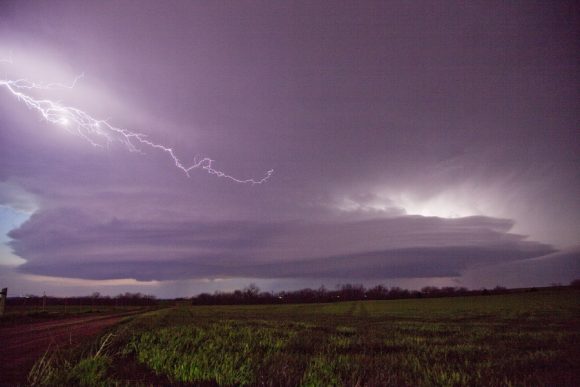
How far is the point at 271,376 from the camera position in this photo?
19.3 ft

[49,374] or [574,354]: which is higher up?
[49,374]

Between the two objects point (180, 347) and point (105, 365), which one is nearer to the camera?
point (105, 365)

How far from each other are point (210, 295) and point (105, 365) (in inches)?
6536

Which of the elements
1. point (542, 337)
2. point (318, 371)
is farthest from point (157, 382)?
point (542, 337)

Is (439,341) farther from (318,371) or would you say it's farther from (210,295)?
(210,295)

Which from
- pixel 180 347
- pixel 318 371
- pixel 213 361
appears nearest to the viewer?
pixel 318 371

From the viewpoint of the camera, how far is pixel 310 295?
154250 mm

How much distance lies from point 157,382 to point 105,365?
1.66 metres

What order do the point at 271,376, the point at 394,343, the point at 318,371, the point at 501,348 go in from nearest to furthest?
the point at 271,376 → the point at 318,371 → the point at 501,348 → the point at 394,343

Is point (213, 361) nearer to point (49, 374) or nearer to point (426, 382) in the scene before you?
point (49, 374)

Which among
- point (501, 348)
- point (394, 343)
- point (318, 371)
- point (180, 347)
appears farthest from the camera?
point (394, 343)

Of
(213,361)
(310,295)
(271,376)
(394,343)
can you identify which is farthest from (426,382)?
(310,295)

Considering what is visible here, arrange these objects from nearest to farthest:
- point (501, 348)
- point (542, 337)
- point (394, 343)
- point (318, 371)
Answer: point (318, 371) < point (501, 348) < point (394, 343) < point (542, 337)

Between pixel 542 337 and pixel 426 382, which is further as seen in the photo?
pixel 542 337
